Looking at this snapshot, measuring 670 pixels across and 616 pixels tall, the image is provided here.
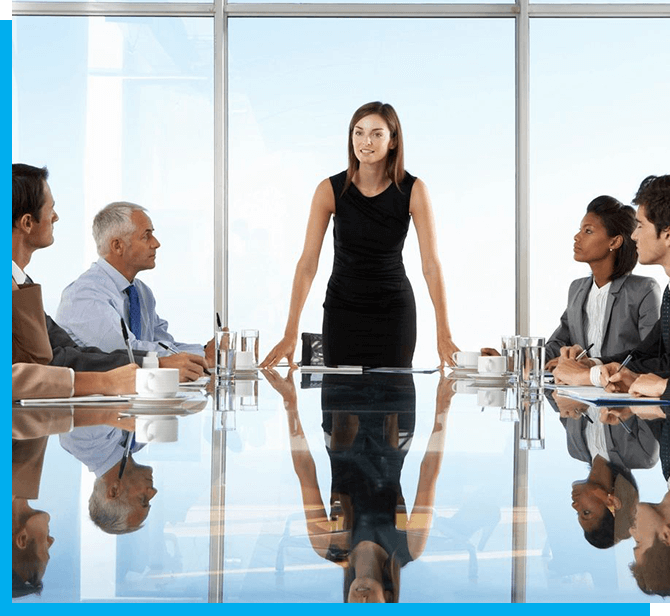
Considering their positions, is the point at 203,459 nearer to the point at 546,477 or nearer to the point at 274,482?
the point at 274,482

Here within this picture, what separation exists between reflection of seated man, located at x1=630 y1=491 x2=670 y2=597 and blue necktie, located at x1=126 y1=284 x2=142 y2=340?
286 cm

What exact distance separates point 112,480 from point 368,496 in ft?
0.98

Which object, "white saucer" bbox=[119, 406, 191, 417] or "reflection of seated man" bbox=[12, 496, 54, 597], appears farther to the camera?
"white saucer" bbox=[119, 406, 191, 417]

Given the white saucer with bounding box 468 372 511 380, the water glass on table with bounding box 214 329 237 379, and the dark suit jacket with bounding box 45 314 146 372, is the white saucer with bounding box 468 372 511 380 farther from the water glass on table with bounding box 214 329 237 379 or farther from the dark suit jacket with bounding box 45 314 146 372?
the dark suit jacket with bounding box 45 314 146 372

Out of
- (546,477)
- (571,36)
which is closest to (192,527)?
(546,477)

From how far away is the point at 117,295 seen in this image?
3359mm

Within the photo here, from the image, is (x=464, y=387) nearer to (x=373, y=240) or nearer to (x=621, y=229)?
(x=373, y=240)

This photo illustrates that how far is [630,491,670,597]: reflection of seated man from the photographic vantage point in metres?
0.60

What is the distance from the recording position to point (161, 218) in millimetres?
5609

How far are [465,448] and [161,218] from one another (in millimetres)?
4639

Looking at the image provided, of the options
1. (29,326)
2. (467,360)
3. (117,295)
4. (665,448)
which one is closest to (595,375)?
(467,360)

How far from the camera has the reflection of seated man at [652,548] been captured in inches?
23.6

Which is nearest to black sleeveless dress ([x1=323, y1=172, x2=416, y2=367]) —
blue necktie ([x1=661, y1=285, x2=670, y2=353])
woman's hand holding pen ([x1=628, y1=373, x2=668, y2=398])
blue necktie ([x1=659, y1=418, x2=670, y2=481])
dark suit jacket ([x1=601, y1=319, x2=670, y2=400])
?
dark suit jacket ([x1=601, y1=319, x2=670, y2=400])

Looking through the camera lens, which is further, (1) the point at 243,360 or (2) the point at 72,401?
(1) the point at 243,360
